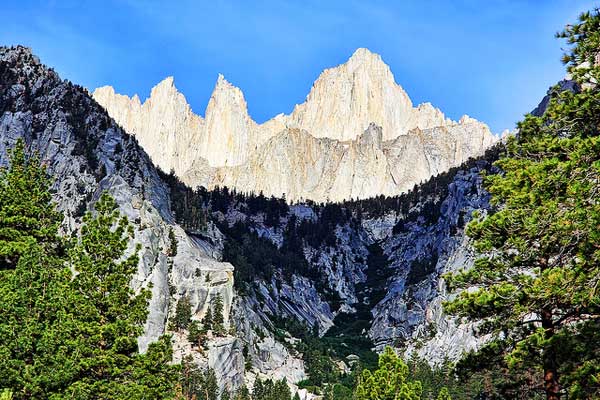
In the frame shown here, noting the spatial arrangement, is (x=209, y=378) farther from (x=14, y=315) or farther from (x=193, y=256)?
(x=14, y=315)

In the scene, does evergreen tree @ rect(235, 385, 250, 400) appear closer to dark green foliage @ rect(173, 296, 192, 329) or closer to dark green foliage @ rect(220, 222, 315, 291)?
dark green foliage @ rect(173, 296, 192, 329)

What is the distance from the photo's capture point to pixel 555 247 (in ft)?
56.1

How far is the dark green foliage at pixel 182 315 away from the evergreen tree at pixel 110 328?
69.2m

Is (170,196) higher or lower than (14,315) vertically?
higher

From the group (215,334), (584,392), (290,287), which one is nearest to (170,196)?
(290,287)

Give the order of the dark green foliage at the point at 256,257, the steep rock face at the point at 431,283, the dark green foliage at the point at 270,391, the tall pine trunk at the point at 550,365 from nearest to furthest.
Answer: the tall pine trunk at the point at 550,365
the dark green foliage at the point at 270,391
the steep rock face at the point at 431,283
the dark green foliage at the point at 256,257

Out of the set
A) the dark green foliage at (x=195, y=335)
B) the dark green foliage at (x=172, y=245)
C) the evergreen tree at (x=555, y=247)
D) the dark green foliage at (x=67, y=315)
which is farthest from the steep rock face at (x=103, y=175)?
the evergreen tree at (x=555, y=247)

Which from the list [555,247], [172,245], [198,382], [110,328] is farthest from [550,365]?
[172,245]

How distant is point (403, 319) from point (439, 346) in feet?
92.9

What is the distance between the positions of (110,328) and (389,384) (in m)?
13.8

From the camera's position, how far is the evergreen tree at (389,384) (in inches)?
1163

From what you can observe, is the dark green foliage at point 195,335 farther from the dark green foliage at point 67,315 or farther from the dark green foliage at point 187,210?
the dark green foliage at point 67,315

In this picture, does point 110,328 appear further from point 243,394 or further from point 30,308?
point 243,394

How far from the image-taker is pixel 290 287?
156 meters
